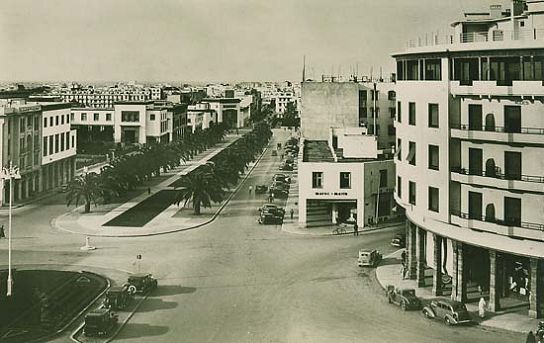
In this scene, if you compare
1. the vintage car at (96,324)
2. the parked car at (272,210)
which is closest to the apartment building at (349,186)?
the parked car at (272,210)

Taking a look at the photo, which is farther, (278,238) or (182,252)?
(278,238)

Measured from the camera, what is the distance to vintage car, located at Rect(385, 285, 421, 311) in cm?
3275

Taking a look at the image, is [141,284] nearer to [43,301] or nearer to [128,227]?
[43,301]

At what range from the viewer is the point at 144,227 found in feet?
179

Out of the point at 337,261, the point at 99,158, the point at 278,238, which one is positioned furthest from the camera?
the point at 99,158

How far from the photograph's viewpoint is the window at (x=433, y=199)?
36531 millimetres

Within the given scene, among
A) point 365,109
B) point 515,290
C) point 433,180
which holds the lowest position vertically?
point 515,290

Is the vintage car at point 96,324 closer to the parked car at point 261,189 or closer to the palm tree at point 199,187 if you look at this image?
the palm tree at point 199,187

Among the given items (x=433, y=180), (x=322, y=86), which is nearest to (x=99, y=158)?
(x=322, y=86)

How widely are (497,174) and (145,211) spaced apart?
123 ft

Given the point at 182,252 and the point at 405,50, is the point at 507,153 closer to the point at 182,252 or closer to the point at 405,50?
the point at 405,50

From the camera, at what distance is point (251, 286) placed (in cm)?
3638

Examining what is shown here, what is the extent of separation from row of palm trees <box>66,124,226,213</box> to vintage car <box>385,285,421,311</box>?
1377 inches

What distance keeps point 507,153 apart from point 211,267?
18794 millimetres
